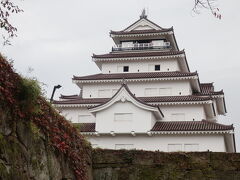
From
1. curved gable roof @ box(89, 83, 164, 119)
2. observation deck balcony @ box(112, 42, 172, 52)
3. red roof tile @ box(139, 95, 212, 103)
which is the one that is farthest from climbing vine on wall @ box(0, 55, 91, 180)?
observation deck balcony @ box(112, 42, 172, 52)

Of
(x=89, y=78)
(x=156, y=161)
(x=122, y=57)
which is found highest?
(x=122, y=57)

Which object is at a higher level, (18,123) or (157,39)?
(157,39)

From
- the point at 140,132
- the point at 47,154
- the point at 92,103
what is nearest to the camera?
the point at 47,154

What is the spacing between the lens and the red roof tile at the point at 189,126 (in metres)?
27.5

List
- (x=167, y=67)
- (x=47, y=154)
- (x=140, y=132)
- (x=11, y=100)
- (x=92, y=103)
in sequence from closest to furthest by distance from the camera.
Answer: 1. (x=11, y=100)
2. (x=47, y=154)
3. (x=140, y=132)
4. (x=92, y=103)
5. (x=167, y=67)

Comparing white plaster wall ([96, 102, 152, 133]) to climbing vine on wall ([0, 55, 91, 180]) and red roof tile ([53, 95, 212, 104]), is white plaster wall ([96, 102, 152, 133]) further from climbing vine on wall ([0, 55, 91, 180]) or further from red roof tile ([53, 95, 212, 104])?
climbing vine on wall ([0, 55, 91, 180])

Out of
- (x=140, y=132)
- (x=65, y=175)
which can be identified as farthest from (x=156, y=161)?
(x=140, y=132)

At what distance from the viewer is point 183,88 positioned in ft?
104

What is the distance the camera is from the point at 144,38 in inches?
1455

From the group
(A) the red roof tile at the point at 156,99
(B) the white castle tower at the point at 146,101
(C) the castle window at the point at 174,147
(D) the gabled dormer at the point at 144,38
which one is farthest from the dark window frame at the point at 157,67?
(C) the castle window at the point at 174,147

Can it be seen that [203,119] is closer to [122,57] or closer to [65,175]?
[122,57]

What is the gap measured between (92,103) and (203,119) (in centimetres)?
879

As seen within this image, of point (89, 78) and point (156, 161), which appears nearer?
point (156, 161)

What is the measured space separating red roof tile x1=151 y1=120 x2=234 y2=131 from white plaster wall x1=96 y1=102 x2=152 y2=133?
93 centimetres
